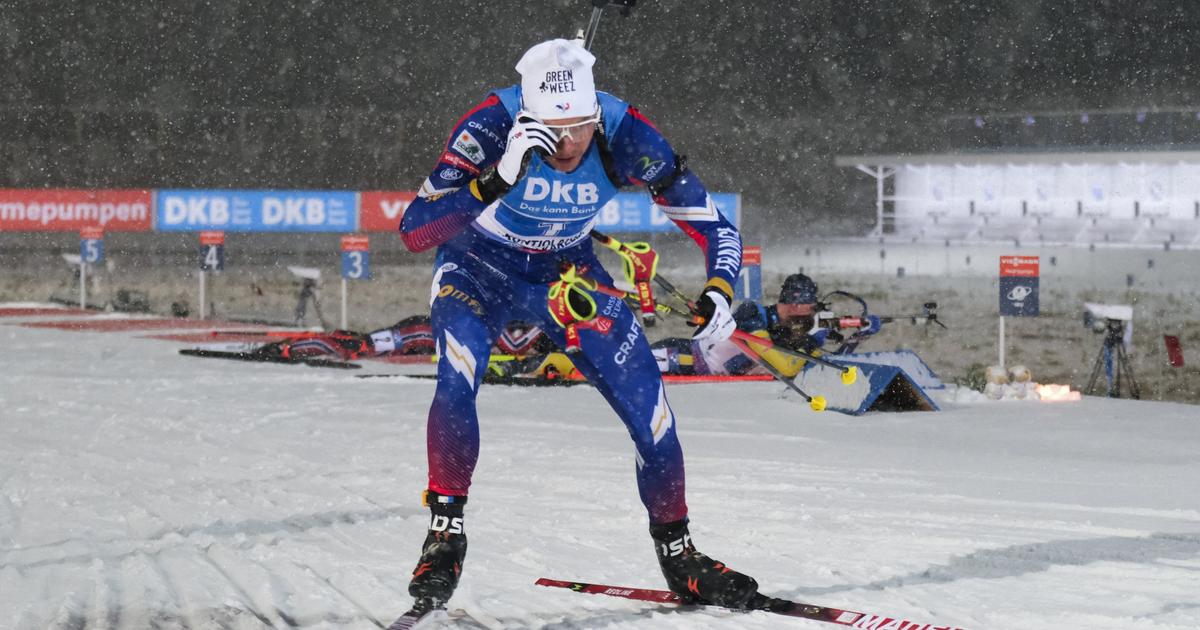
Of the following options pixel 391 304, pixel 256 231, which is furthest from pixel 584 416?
pixel 256 231

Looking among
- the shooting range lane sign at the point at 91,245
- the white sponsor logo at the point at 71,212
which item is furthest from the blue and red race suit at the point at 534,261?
the white sponsor logo at the point at 71,212

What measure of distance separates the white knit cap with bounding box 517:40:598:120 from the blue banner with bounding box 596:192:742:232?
18.9 meters

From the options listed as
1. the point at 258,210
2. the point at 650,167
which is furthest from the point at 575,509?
the point at 258,210

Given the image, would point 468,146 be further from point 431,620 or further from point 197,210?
point 197,210

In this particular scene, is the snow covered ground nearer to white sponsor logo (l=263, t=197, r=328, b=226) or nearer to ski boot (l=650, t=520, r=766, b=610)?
ski boot (l=650, t=520, r=766, b=610)

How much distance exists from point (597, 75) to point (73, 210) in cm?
2029

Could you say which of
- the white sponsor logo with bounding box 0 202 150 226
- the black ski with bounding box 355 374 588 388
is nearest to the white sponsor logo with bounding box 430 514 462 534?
→ the black ski with bounding box 355 374 588 388

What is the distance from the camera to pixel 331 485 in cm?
673

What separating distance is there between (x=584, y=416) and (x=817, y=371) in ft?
6.04

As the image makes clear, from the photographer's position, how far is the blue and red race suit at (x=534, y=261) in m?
4.27

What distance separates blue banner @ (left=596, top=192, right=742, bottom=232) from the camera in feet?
77.8

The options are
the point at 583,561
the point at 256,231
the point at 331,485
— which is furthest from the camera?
the point at 256,231

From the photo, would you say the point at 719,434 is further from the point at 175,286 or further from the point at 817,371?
the point at 175,286

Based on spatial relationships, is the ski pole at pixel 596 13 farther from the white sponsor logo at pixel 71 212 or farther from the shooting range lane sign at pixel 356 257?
the white sponsor logo at pixel 71 212
